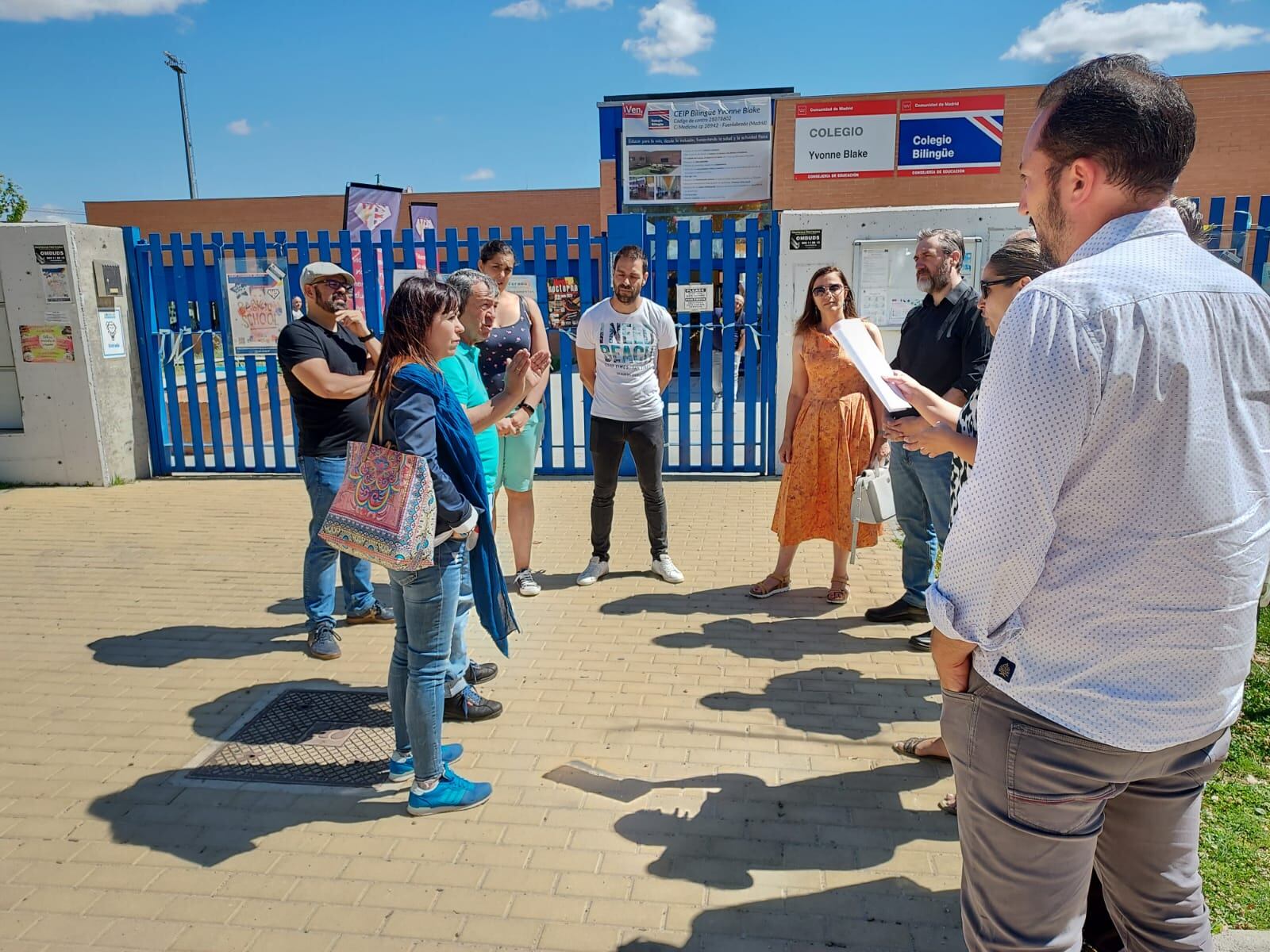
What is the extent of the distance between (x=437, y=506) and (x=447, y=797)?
42.0 inches

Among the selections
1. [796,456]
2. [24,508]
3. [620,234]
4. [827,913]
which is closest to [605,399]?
[796,456]

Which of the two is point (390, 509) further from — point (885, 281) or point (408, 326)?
point (885, 281)

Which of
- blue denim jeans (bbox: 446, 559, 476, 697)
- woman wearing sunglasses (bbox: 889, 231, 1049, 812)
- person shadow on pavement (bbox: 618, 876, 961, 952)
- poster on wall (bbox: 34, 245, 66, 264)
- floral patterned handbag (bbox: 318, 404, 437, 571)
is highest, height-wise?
poster on wall (bbox: 34, 245, 66, 264)

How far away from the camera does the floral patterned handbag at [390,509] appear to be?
286 cm

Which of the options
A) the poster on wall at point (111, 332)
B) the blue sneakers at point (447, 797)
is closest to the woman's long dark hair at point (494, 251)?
the blue sneakers at point (447, 797)

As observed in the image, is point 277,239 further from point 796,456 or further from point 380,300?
Result: point 796,456

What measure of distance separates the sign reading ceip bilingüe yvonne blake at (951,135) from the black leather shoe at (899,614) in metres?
17.6

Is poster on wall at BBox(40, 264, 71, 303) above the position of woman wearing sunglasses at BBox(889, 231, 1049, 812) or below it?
above

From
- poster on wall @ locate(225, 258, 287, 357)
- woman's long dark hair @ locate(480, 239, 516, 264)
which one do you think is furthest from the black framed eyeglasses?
poster on wall @ locate(225, 258, 287, 357)

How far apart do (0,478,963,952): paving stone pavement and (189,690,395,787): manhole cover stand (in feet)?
0.39

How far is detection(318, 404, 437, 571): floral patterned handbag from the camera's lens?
2857mm

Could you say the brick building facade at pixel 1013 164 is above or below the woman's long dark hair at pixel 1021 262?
above

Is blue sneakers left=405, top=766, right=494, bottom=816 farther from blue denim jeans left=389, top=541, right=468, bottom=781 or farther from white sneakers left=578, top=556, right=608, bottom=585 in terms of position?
white sneakers left=578, top=556, right=608, bottom=585

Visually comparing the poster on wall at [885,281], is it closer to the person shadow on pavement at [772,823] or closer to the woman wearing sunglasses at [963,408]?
the woman wearing sunglasses at [963,408]
